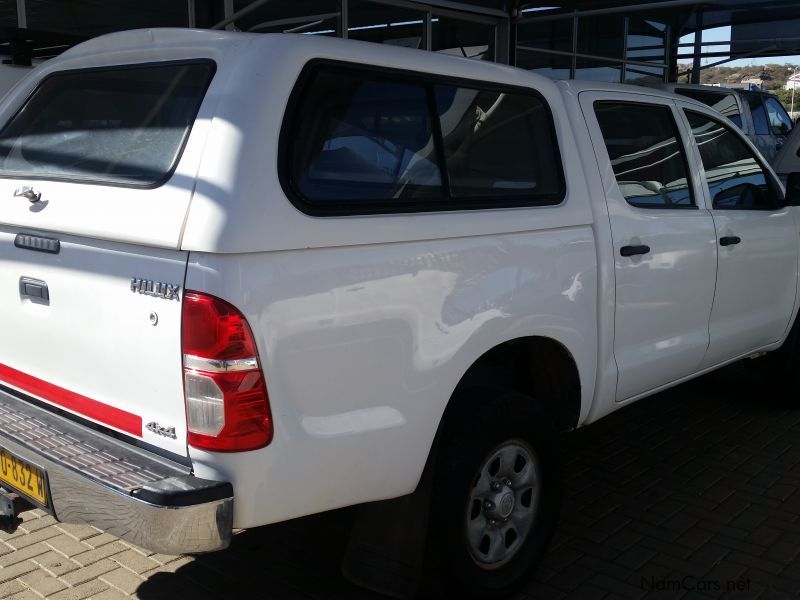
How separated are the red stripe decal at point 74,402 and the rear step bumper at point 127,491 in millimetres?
54

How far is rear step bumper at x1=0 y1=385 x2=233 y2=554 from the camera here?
2.28 metres

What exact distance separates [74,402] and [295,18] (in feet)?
27.1

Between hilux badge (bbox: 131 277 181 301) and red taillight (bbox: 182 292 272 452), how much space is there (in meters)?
0.05

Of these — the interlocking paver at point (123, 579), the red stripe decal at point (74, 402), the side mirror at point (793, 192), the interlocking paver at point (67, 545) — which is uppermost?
the side mirror at point (793, 192)

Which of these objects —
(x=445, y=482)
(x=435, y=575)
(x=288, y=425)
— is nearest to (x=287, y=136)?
(x=288, y=425)

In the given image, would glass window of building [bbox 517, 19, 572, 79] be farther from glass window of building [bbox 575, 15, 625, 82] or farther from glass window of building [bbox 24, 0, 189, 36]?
glass window of building [bbox 24, 0, 189, 36]

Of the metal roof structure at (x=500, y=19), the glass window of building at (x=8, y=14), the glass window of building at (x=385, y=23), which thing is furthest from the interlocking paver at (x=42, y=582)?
the glass window of building at (x=385, y=23)

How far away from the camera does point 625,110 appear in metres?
3.89

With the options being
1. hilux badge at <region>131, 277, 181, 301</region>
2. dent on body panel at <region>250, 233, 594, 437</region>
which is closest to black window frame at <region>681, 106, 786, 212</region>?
dent on body panel at <region>250, 233, 594, 437</region>

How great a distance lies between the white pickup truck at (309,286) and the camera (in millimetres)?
2357

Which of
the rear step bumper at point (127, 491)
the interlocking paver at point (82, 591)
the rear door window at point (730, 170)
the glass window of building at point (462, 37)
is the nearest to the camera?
the rear step bumper at point (127, 491)

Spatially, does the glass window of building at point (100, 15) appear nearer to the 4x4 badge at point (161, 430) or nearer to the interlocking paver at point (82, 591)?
the interlocking paver at point (82, 591)

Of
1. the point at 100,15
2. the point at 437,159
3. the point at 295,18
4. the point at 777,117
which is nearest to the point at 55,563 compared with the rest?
the point at 437,159

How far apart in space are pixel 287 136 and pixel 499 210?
0.91 metres
